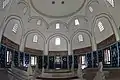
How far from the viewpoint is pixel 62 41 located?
94.8 ft

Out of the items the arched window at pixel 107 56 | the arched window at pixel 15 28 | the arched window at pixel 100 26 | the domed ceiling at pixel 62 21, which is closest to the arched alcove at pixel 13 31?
the arched window at pixel 15 28

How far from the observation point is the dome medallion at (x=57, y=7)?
76.3ft

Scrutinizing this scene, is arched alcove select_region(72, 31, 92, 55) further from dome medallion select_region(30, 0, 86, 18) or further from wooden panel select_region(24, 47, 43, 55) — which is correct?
wooden panel select_region(24, 47, 43, 55)

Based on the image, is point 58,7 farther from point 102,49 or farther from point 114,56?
point 114,56

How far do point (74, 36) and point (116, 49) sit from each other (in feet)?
34.2

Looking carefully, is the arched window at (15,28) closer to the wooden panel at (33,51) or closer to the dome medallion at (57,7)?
the dome medallion at (57,7)

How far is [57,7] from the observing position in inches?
978

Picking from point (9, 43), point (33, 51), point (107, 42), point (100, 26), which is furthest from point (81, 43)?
point (9, 43)

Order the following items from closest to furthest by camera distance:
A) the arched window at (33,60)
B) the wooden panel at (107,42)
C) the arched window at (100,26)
A: the wooden panel at (107,42) → the arched window at (100,26) → the arched window at (33,60)

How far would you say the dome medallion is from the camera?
2325 centimetres

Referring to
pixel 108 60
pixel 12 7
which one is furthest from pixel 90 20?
pixel 12 7

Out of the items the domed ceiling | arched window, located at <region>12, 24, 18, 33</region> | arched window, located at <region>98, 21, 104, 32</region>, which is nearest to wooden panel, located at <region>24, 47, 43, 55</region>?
the domed ceiling

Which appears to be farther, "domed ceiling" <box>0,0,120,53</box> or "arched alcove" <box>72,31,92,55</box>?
"arched alcove" <box>72,31,92,55</box>

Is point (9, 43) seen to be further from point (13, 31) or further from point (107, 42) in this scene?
point (107, 42)
